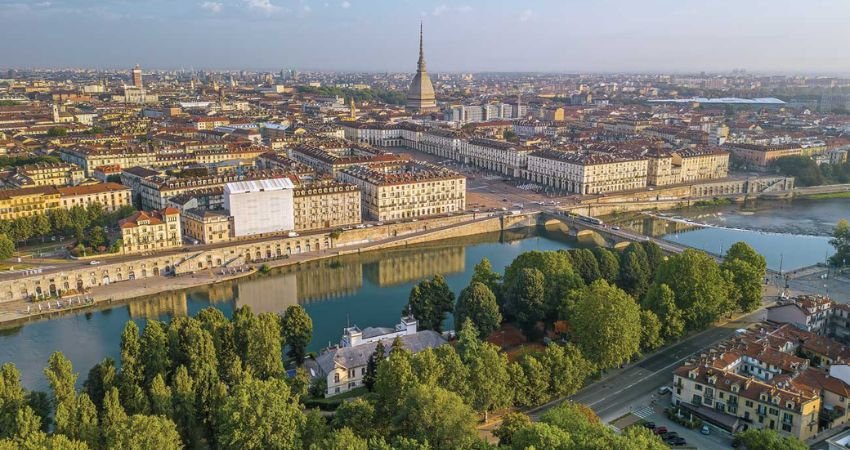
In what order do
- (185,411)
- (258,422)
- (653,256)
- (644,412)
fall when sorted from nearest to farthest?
(258,422)
(185,411)
(644,412)
(653,256)

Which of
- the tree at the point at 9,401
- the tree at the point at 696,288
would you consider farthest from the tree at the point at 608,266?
the tree at the point at 9,401

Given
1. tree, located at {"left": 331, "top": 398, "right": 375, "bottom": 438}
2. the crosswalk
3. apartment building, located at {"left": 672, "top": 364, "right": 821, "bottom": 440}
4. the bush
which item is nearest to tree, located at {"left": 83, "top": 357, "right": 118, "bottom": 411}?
tree, located at {"left": 331, "top": 398, "right": 375, "bottom": 438}

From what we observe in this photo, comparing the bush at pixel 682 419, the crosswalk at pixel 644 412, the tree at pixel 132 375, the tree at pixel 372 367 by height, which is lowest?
the crosswalk at pixel 644 412

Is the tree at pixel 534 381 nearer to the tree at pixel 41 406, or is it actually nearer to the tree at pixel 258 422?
the tree at pixel 258 422

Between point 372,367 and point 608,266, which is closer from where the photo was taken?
point 372,367

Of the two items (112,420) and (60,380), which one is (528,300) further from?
(60,380)

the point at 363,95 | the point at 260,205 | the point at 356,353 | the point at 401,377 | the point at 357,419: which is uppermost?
the point at 363,95

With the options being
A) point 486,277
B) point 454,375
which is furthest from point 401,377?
point 486,277
